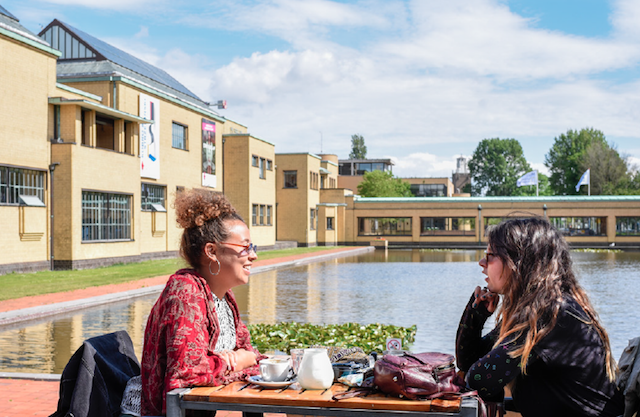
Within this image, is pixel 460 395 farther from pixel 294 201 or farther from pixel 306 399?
pixel 294 201

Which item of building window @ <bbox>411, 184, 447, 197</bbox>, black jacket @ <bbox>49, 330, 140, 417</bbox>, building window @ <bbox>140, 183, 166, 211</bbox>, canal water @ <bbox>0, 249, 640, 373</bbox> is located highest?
building window @ <bbox>411, 184, 447, 197</bbox>

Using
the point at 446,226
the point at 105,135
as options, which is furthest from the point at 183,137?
the point at 446,226

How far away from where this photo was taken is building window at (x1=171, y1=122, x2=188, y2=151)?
112ft

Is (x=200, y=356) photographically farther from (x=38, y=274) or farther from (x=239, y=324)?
(x=38, y=274)

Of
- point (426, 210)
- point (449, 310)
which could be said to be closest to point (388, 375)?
point (449, 310)

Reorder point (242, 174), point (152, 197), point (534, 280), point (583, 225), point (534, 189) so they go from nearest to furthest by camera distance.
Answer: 1. point (534, 280)
2. point (152, 197)
3. point (242, 174)
4. point (583, 225)
5. point (534, 189)

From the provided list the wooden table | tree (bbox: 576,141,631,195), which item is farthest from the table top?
tree (bbox: 576,141,631,195)

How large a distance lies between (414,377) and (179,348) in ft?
3.79

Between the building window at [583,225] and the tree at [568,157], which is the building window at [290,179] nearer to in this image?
the building window at [583,225]

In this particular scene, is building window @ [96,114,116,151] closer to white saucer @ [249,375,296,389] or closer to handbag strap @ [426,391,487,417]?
white saucer @ [249,375,296,389]

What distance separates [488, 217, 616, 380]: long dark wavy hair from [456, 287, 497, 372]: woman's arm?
431 mm

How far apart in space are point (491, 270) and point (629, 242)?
193ft

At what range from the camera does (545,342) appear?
3.04 meters

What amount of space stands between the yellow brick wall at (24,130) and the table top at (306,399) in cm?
2115
